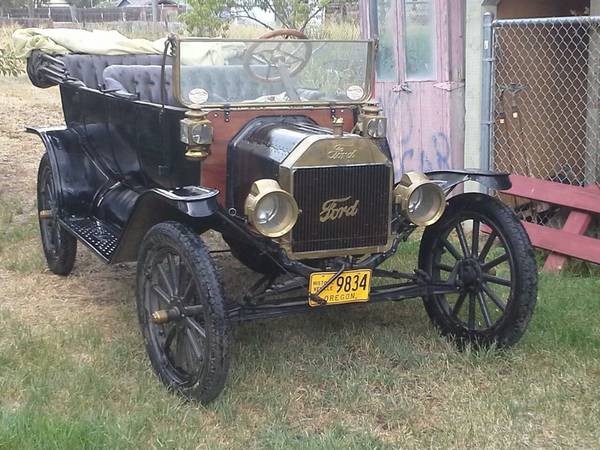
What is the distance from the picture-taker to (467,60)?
6758 mm

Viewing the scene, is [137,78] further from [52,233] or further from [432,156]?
[432,156]

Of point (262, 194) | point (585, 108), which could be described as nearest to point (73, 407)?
point (262, 194)

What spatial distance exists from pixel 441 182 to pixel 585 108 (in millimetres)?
3380

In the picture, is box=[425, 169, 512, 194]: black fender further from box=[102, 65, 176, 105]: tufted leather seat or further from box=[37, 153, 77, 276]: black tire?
box=[37, 153, 77, 276]: black tire

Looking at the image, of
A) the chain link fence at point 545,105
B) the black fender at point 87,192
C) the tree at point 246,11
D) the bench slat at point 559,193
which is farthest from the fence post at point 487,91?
the tree at point 246,11

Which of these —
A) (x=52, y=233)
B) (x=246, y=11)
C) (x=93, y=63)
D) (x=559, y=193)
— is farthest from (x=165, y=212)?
(x=246, y=11)

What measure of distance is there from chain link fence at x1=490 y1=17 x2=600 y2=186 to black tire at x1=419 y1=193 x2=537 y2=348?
2.48m

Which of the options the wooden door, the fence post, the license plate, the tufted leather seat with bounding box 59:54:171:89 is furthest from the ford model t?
the wooden door

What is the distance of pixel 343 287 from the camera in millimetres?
3971

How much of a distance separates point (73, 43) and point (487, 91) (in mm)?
3209

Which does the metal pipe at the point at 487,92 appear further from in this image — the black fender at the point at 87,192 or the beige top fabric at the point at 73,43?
the black fender at the point at 87,192

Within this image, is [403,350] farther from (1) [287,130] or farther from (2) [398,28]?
(2) [398,28]

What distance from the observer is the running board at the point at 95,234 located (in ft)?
15.8

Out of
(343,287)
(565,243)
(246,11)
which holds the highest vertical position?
(246,11)
